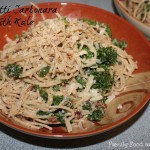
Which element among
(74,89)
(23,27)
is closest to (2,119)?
(74,89)

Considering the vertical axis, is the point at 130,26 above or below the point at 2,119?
above

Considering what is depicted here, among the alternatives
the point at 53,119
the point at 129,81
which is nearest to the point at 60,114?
the point at 53,119

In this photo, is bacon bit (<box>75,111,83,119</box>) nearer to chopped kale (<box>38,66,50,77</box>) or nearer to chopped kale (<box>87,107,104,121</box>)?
chopped kale (<box>87,107,104,121</box>)

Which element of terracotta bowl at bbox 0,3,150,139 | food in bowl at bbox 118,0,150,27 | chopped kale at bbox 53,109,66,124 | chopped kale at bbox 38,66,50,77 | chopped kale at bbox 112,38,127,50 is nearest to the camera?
terracotta bowl at bbox 0,3,150,139

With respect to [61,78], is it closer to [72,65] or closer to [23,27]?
[72,65]

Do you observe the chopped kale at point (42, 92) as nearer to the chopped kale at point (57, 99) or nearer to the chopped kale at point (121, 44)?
the chopped kale at point (57, 99)

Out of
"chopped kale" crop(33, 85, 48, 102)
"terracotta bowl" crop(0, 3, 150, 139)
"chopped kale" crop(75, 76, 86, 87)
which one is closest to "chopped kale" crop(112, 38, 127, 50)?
"terracotta bowl" crop(0, 3, 150, 139)
